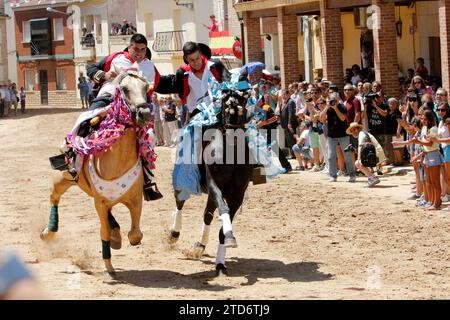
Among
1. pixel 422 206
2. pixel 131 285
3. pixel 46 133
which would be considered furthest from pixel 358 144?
pixel 46 133

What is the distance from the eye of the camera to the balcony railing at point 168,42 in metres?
53.5

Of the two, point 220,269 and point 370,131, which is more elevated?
point 370,131

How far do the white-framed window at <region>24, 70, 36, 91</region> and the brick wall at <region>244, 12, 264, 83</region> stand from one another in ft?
144

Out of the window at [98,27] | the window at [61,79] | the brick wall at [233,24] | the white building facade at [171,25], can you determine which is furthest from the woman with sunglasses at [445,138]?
the window at [61,79]

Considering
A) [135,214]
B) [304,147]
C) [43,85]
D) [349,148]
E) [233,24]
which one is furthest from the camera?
[43,85]

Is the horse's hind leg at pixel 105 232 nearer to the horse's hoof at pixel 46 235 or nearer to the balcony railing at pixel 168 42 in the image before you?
the horse's hoof at pixel 46 235

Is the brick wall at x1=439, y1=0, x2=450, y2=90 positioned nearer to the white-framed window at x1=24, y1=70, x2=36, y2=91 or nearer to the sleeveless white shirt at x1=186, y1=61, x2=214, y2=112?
the sleeveless white shirt at x1=186, y1=61, x2=214, y2=112

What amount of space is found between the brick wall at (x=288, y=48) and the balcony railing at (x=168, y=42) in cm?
2456

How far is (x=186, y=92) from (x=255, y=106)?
89 centimetres

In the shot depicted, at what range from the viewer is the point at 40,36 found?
70750mm

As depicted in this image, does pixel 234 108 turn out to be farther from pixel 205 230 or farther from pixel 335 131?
pixel 335 131

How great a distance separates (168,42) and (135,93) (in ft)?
147

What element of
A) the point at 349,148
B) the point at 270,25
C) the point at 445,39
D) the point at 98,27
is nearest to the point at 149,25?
the point at 98,27

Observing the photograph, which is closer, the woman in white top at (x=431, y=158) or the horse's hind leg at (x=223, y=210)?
the horse's hind leg at (x=223, y=210)
